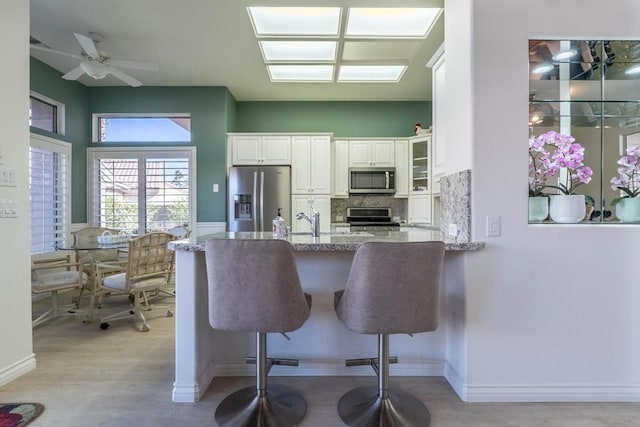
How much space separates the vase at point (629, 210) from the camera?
1899mm

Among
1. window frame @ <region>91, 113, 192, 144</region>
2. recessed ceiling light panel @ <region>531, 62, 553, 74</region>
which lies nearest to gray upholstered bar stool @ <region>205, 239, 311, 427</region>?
recessed ceiling light panel @ <region>531, 62, 553, 74</region>

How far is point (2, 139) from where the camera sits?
2029 millimetres

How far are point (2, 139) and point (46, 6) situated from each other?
1.62m

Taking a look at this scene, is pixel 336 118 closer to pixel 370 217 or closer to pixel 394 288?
pixel 370 217

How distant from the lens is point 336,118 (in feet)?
17.0

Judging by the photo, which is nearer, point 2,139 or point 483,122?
point 483,122

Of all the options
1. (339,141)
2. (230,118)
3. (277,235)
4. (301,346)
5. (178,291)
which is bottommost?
(301,346)

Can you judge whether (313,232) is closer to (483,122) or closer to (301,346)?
(301,346)

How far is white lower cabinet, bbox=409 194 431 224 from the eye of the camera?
4527 mm

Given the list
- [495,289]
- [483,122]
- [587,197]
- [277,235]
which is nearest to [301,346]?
[277,235]

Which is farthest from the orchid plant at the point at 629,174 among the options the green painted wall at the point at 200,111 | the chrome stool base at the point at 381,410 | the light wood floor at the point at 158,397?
the green painted wall at the point at 200,111

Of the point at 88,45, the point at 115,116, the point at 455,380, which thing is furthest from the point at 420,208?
the point at 115,116

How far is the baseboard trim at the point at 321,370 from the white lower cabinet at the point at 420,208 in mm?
2725

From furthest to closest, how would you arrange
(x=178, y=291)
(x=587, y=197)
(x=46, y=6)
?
(x=46, y=6) → (x=587, y=197) → (x=178, y=291)
